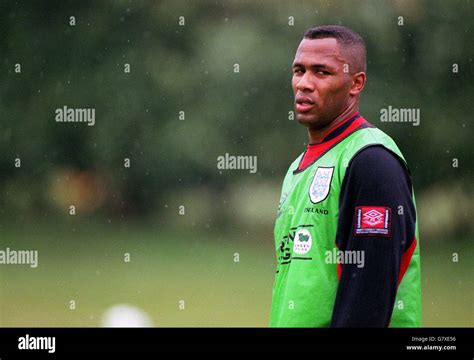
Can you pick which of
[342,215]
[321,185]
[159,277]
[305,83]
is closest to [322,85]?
[305,83]

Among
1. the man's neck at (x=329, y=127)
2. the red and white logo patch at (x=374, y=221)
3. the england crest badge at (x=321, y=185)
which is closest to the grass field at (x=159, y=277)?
the man's neck at (x=329, y=127)

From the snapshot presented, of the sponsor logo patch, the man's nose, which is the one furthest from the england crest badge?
the man's nose

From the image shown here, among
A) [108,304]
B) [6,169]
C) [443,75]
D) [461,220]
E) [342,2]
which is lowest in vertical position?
[108,304]

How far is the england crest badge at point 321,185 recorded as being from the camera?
9.73ft

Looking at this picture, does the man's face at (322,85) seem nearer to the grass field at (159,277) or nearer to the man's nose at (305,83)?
the man's nose at (305,83)

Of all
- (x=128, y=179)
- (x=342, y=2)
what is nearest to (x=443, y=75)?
(x=342, y=2)

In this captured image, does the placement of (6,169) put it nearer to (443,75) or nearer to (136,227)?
(136,227)

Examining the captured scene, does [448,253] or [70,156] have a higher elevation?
[70,156]

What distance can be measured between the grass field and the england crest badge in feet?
27.3

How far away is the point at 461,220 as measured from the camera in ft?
45.4

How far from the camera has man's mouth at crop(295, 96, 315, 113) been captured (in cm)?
321

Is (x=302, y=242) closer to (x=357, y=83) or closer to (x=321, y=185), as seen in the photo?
(x=321, y=185)

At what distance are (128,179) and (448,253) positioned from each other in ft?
17.8

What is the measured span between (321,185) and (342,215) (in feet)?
0.56
